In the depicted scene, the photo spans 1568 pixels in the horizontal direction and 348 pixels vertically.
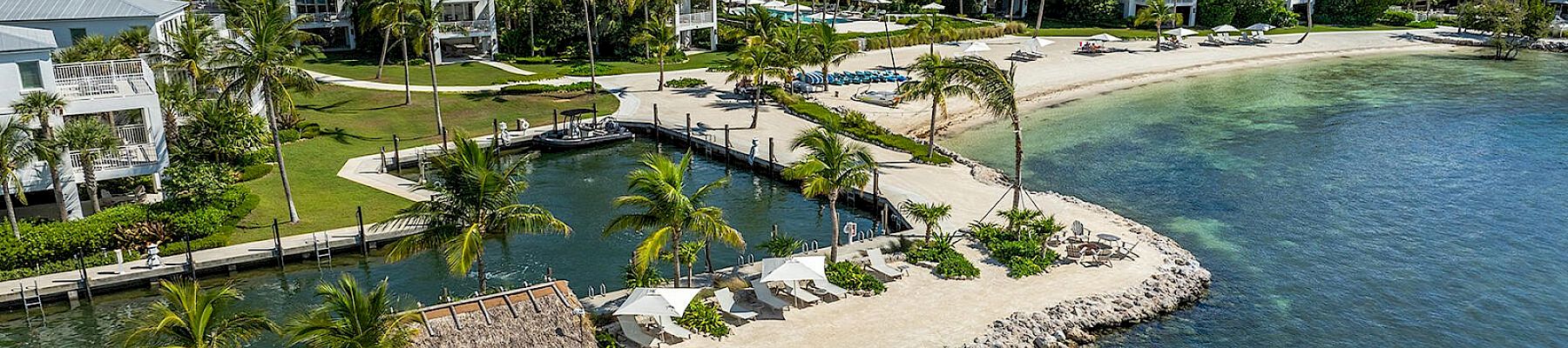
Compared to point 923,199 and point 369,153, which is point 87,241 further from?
point 923,199

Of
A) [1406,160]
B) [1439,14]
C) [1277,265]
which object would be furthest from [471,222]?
[1439,14]

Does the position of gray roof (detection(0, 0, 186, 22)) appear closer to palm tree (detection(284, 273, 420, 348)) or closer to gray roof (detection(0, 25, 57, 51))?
gray roof (detection(0, 25, 57, 51))

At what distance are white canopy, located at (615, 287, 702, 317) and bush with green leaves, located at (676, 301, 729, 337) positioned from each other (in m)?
0.27

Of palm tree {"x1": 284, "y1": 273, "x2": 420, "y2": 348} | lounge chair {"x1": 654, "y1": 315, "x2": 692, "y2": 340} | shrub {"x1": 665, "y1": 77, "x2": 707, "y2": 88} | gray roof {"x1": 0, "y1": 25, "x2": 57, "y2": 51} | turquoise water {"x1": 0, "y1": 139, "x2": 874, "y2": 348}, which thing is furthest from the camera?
shrub {"x1": 665, "y1": 77, "x2": 707, "y2": 88}

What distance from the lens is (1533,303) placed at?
1400 inches

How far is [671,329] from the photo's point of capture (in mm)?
30531

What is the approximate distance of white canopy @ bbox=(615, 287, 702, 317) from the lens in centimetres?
2998

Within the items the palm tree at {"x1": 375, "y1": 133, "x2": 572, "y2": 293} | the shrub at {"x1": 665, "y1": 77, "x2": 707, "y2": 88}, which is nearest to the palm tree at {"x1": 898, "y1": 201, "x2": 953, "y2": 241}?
the palm tree at {"x1": 375, "y1": 133, "x2": 572, "y2": 293}

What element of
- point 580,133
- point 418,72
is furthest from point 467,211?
point 418,72

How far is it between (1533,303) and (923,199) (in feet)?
70.0

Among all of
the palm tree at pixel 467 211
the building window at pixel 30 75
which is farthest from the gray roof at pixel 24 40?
the palm tree at pixel 467 211

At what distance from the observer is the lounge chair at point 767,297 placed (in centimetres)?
3269

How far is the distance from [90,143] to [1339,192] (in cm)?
5062

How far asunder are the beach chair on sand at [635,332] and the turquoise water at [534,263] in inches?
264
